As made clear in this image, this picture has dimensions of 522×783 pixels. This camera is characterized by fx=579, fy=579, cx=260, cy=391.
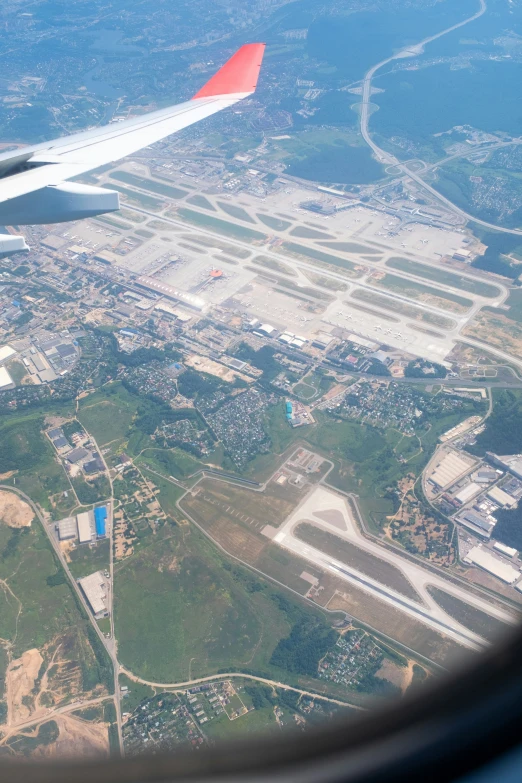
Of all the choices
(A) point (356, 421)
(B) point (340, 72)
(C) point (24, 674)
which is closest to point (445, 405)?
(A) point (356, 421)

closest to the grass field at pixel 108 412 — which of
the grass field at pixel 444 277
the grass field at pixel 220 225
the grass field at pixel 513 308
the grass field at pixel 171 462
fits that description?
the grass field at pixel 171 462

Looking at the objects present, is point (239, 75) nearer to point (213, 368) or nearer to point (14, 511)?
point (213, 368)

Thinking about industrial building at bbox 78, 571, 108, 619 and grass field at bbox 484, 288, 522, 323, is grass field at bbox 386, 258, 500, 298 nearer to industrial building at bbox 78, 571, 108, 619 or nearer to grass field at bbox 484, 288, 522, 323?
grass field at bbox 484, 288, 522, 323

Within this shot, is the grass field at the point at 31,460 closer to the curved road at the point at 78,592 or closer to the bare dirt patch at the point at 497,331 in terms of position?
the curved road at the point at 78,592

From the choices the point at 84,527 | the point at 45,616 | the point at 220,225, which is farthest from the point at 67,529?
the point at 220,225

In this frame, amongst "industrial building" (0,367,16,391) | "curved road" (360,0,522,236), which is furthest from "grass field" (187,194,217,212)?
"industrial building" (0,367,16,391)

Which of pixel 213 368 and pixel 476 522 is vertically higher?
Result: pixel 213 368
